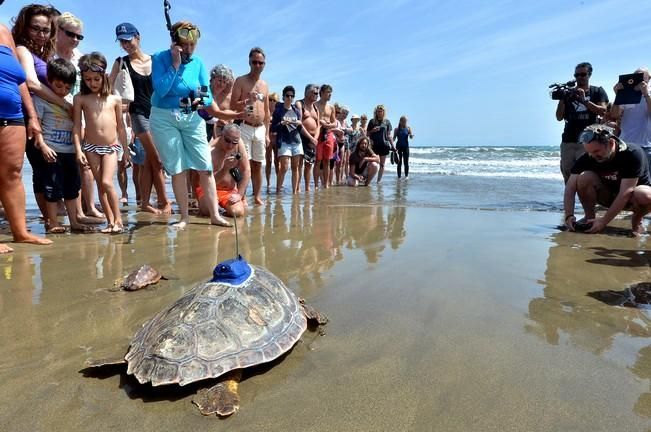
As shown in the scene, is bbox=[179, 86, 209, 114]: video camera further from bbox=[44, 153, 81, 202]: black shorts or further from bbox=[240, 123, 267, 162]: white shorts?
bbox=[240, 123, 267, 162]: white shorts

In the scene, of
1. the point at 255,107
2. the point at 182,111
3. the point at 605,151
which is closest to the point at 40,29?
the point at 182,111

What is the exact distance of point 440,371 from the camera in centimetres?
197

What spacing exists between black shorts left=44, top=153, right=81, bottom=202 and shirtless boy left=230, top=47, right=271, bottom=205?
2478 mm

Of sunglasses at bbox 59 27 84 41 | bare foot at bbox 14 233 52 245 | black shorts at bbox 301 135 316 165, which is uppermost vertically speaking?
sunglasses at bbox 59 27 84 41

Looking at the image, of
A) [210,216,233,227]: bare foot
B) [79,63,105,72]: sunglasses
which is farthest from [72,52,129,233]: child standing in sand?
[210,216,233,227]: bare foot

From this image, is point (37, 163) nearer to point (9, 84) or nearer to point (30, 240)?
point (30, 240)

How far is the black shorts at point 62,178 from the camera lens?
4.48m

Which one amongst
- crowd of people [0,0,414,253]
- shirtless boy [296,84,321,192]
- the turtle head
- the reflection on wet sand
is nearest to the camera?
the reflection on wet sand

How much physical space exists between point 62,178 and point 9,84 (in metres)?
1.30

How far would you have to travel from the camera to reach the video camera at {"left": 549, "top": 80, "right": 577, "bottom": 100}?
254 inches

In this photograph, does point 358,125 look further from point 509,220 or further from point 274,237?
point 274,237

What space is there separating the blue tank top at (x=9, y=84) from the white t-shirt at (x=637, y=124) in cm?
744

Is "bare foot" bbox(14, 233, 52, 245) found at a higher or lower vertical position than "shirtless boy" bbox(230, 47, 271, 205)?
lower

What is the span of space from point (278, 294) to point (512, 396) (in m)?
1.26
